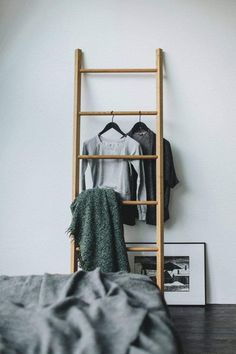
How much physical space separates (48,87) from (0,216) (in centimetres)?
98

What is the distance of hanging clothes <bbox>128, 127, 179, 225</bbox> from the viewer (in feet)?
8.54

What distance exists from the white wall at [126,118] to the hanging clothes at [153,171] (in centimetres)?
11

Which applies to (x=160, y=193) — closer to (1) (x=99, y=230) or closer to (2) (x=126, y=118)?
(1) (x=99, y=230)

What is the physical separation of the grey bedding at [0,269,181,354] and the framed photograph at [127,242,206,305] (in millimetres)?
1288

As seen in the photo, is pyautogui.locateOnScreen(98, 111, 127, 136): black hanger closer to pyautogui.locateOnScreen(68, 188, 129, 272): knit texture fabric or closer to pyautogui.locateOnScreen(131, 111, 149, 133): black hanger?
pyautogui.locateOnScreen(131, 111, 149, 133): black hanger

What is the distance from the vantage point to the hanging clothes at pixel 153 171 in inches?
103

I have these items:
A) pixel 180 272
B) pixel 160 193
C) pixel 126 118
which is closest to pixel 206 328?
pixel 180 272

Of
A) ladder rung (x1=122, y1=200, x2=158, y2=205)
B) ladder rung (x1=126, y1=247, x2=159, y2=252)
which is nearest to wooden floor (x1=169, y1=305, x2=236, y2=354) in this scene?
ladder rung (x1=126, y1=247, x2=159, y2=252)

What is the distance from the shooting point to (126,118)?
272 cm

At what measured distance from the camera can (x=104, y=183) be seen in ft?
8.59

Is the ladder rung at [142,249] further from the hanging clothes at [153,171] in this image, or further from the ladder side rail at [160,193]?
the hanging clothes at [153,171]

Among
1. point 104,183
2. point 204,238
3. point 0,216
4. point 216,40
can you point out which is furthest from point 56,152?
point 216,40

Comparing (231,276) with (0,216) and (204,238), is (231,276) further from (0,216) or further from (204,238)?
(0,216)

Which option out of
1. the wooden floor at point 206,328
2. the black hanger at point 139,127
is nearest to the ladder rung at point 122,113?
the black hanger at point 139,127
